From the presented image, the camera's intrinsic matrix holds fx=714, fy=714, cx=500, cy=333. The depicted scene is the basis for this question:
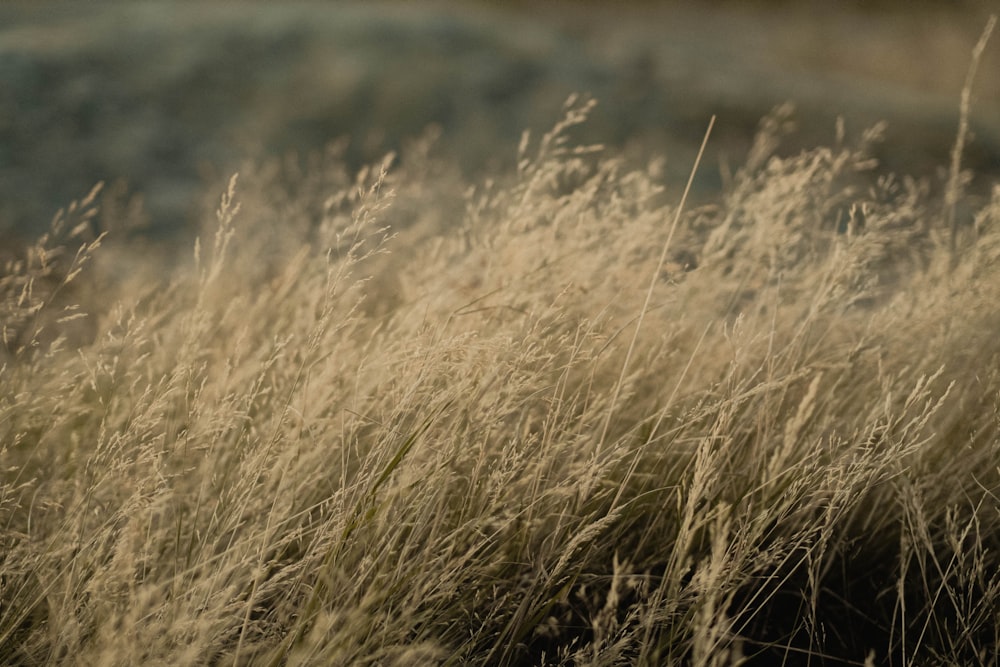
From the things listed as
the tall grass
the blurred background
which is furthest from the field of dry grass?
the blurred background

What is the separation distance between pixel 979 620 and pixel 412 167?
3568mm

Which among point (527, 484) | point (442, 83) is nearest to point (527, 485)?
point (527, 484)

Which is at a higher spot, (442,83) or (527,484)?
(527,484)

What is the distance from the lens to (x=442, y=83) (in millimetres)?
9328

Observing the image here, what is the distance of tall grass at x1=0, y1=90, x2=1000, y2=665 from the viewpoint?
122cm

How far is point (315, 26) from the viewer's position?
384 inches

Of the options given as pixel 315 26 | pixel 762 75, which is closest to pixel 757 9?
pixel 762 75

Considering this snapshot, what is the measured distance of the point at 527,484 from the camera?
4.90ft

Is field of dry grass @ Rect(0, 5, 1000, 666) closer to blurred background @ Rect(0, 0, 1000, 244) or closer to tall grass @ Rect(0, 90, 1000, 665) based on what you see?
tall grass @ Rect(0, 90, 1000, 665)

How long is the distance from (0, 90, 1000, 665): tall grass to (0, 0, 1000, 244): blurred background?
3857 mm

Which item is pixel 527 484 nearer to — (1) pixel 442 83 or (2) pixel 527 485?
(2) pixel 527 485

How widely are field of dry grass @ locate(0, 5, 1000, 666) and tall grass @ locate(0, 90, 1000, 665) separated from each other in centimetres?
1

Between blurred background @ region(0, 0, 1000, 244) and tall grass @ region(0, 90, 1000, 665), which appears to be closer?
tall grass @ region(0, 90, 1000, 665)

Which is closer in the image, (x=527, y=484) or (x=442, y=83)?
(x=527, y=484)
